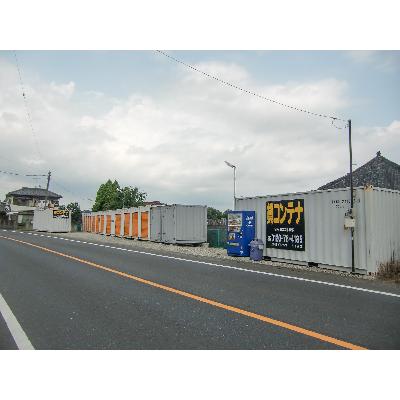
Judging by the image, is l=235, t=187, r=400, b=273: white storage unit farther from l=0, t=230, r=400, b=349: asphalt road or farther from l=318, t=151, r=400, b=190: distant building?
l=318, t=151, r=400, b=190: distant building

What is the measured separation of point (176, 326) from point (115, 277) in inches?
202

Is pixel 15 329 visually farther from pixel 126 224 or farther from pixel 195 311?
pixel 126 224

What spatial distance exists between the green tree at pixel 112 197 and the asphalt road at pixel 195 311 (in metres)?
60.6

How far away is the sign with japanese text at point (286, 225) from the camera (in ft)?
46.6

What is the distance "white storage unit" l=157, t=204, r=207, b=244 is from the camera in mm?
24875

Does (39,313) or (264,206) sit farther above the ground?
(264,206)

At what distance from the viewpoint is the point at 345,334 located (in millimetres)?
5039

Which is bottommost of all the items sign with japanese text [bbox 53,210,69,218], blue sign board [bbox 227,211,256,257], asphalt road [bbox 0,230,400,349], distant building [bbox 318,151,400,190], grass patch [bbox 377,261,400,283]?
asphalt road [bbox 0,230,400,349]

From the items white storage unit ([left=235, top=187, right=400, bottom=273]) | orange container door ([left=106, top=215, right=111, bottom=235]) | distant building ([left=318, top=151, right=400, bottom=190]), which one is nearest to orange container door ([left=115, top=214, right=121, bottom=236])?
orange container door ([left=106, top=215, right=111, bottom=235])

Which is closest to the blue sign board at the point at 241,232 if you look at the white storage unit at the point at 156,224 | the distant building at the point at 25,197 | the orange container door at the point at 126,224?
the white storage unit at the point at 156,224

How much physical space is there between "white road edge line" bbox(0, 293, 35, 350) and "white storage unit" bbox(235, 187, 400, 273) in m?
10.2

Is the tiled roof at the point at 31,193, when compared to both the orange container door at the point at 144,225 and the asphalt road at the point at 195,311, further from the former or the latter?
the asphalt road at the point at 195,311

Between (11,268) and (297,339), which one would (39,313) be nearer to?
(297,339)

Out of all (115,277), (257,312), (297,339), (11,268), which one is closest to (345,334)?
(297,339)
